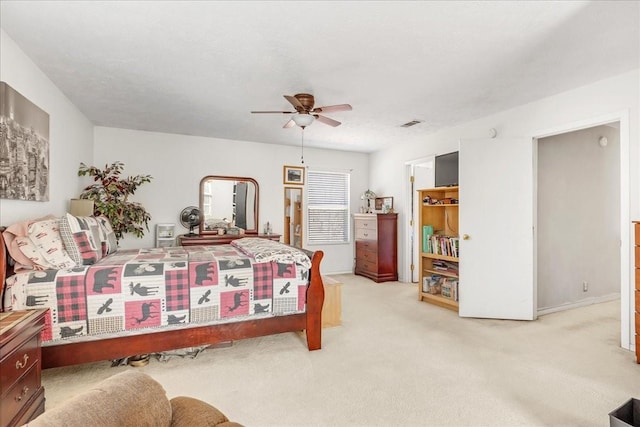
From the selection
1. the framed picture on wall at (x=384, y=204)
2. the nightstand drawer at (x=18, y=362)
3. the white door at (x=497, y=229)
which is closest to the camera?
the nightstand drawer at (x=18, y=362)

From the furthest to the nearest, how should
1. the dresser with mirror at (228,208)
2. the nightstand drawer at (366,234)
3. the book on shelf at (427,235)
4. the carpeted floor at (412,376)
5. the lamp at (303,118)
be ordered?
the nightstand drawer at (366,234) → the dresser with mirror at (228,208) → the book on shelf at (427,235) → the lamp at (303,118) → the carpeted floor at (412,376)

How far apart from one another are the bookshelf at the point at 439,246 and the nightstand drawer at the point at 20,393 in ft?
13.0

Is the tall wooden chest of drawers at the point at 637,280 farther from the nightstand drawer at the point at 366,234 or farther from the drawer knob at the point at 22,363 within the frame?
the drawer knob at the point at 22,363

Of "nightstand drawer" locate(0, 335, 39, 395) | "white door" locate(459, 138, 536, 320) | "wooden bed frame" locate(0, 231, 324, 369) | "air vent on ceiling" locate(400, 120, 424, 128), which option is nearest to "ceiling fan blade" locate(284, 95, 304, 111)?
"wooden bed frame" locate(0, 231, 324, 369)

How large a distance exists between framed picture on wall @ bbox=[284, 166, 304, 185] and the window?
177 millimetres

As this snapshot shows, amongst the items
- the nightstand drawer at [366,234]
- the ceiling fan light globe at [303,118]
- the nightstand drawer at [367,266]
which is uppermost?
the ceiling fan light globe at [303,118]

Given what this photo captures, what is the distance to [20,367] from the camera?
164 centimetres

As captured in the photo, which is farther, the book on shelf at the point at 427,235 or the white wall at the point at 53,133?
the book on shelf at the point at 427,235

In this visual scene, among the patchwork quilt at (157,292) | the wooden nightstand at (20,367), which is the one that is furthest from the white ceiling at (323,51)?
the wooden nightstand at (20,367)

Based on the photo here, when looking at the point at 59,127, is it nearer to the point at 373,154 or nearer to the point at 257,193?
the point at 257,193

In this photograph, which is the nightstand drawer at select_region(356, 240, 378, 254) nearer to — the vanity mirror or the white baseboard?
the vanity mirror

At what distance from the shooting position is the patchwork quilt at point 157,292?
7.09 ft

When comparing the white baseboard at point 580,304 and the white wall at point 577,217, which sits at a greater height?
the white wall at point 577,217

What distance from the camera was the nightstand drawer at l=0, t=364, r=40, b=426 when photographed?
4.95 feet
